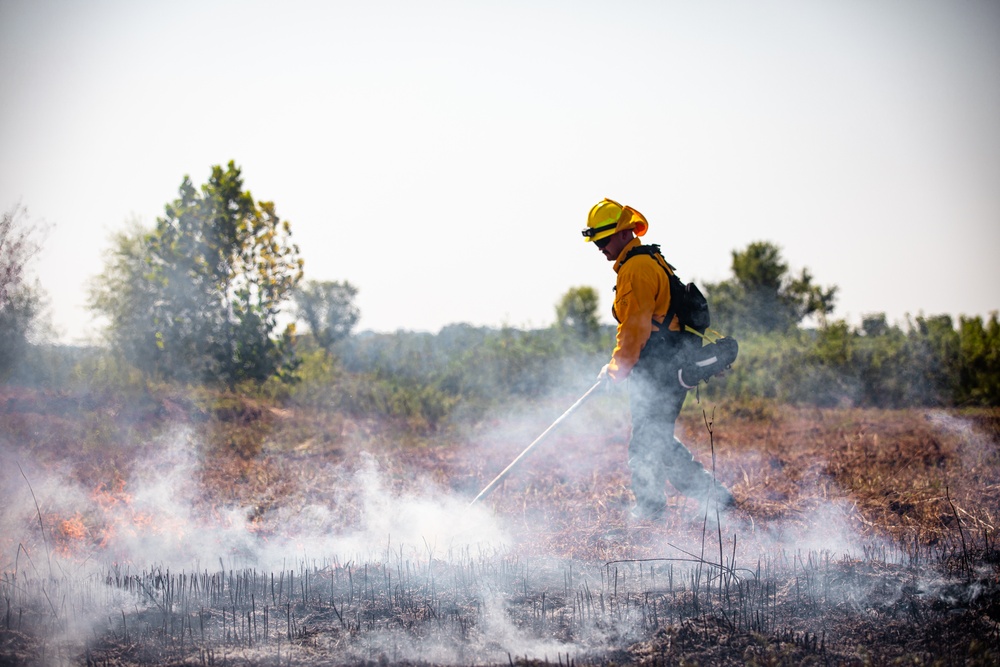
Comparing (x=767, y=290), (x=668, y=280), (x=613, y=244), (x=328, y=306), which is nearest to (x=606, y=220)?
(x=613, y=244)

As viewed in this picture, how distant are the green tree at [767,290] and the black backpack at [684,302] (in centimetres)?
2735

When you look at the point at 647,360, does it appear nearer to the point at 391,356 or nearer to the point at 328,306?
the point at 391,356

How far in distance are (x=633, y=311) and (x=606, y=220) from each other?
614mm

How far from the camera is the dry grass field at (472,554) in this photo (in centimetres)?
281

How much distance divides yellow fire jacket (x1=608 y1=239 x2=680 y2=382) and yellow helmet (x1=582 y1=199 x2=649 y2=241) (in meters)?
0.24

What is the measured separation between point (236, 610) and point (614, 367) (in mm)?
2488

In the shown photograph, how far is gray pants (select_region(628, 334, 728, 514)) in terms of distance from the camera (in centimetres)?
416

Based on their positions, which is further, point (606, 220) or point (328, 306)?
point (328, 306)

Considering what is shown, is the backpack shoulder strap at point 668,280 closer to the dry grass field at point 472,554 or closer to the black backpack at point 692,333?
the black backpack at point 692,333

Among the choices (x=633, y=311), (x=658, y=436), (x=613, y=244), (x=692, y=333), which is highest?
(x=613, y=244)

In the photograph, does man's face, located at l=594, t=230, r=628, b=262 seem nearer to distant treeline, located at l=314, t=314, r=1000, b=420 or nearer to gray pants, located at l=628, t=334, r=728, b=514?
gray pants, located at l=628, t=334, r=728, b=514

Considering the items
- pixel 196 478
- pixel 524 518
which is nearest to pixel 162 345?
pixel 196 478

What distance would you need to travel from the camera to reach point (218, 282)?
11.5 metres

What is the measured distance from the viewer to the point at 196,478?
221 inches
